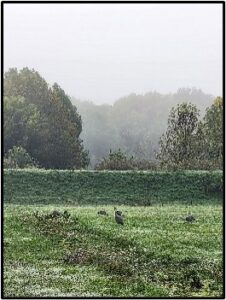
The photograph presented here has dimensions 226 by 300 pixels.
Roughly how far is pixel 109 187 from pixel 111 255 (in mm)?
42332

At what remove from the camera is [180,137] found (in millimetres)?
91438

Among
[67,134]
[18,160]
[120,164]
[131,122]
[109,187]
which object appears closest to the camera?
[109,187]

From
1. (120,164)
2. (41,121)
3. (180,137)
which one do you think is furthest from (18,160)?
(180,137)

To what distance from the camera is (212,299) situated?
61.6 feet

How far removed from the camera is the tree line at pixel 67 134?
8575 cm

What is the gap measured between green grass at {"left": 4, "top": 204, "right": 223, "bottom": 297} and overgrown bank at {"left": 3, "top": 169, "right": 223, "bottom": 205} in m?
22.4

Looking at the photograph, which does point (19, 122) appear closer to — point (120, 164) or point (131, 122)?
point (120, 164)

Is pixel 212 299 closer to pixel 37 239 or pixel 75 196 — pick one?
pixel 37 239

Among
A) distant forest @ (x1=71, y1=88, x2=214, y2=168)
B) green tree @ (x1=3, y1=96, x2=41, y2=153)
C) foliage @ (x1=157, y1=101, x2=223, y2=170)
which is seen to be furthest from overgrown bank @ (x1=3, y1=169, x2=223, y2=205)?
distant forest @ (x1=71, y1=88, x2=214, y2=168)

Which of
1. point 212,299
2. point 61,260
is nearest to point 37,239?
point 61,260

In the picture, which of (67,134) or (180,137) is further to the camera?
(180,137)

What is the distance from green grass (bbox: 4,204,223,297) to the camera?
21250 millimetres

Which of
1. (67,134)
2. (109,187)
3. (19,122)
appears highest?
(19,122)

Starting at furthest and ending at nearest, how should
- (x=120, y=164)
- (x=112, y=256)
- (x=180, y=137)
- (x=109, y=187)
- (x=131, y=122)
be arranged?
(x=131, y=122) < (x=180, y=137) < (x=120, y=164) < (x=109, y=187) < (x=112, y=256)
